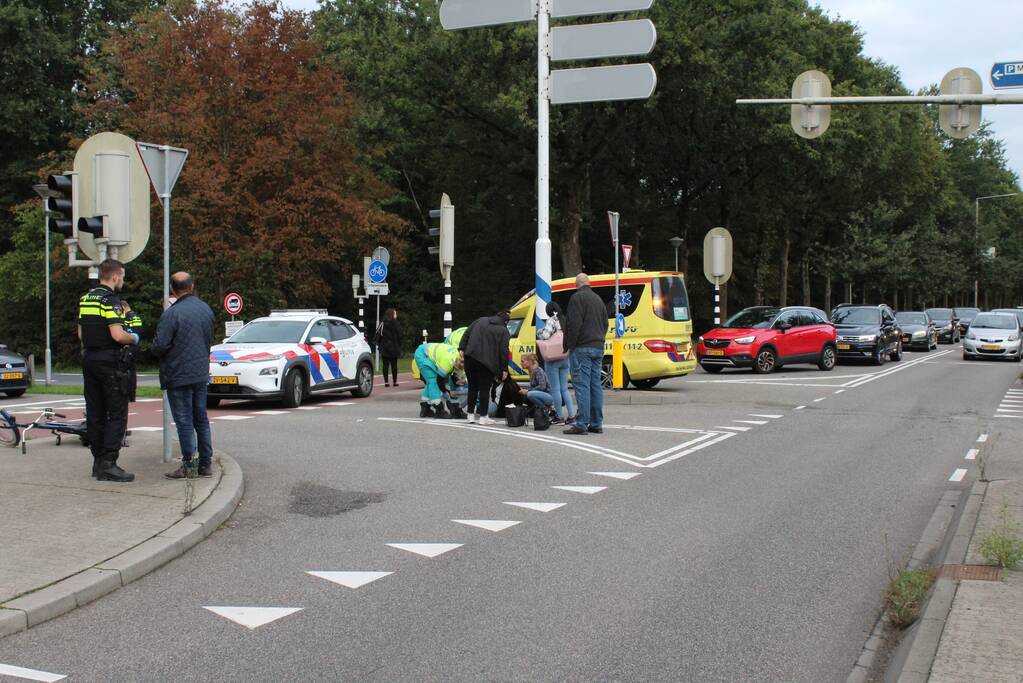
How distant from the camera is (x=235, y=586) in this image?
19.1 feet

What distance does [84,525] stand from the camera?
6.87m

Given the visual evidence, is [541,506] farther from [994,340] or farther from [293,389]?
[994,340]

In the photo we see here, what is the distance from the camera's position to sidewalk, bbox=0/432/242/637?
544 centimetres

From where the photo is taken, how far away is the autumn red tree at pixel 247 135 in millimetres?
29938

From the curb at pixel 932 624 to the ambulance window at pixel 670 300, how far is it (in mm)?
12902

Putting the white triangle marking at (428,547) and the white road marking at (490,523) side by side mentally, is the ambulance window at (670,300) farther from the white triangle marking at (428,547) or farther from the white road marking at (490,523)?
the white triangle marking at (428,547)

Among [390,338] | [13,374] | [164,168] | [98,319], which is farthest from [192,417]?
[13,374]

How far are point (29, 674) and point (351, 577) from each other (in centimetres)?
197

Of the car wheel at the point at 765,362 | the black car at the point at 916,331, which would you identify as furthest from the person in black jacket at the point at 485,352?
the black car at the point at 916,331

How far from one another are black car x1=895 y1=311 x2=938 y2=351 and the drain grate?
118 ft

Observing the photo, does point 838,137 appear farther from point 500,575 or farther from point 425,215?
point 500,575

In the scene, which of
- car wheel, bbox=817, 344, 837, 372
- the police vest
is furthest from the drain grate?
car wheel, bbox=817, 344, 837, 372

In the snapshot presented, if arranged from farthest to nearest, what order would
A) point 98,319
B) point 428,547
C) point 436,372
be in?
point 436,372 → point 98,319 → point 428,547

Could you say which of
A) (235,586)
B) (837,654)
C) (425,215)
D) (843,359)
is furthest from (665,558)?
(425,215)
